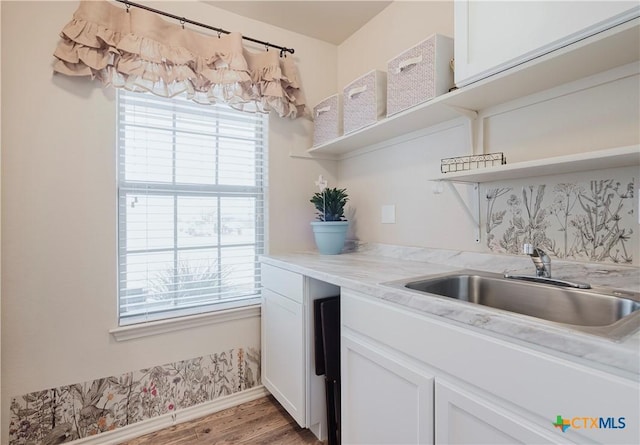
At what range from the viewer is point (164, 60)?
165 cm

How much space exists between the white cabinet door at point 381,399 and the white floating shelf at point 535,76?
1017 mm

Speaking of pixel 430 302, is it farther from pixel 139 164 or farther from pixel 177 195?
pixel 139 164

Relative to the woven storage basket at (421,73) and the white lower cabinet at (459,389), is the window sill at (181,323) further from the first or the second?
the woven storage basket at (421,73)

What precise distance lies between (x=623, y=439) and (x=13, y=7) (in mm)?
2571

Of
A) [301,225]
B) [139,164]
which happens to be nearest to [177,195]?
[139,164]

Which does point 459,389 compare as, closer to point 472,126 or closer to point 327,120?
point 472,126

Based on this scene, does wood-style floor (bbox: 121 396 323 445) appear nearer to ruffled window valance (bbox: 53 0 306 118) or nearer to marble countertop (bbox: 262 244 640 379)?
marble countertop (bbox: 262 244 640 379)

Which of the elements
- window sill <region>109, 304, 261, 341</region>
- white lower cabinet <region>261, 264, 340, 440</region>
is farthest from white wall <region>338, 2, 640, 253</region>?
window sill <region>109, 304, 261, 341</region>

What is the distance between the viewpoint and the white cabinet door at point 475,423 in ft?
2.30

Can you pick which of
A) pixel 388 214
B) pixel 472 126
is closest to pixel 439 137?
pixel 472 126

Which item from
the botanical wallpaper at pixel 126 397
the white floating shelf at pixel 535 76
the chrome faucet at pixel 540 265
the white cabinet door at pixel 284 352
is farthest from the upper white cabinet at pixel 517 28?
the botanical wallpaper at pixel 126 397

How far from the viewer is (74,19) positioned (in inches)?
58.9

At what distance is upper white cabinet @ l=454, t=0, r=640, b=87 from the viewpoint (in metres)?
0.83

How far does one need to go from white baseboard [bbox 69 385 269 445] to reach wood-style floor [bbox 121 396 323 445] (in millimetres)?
27
